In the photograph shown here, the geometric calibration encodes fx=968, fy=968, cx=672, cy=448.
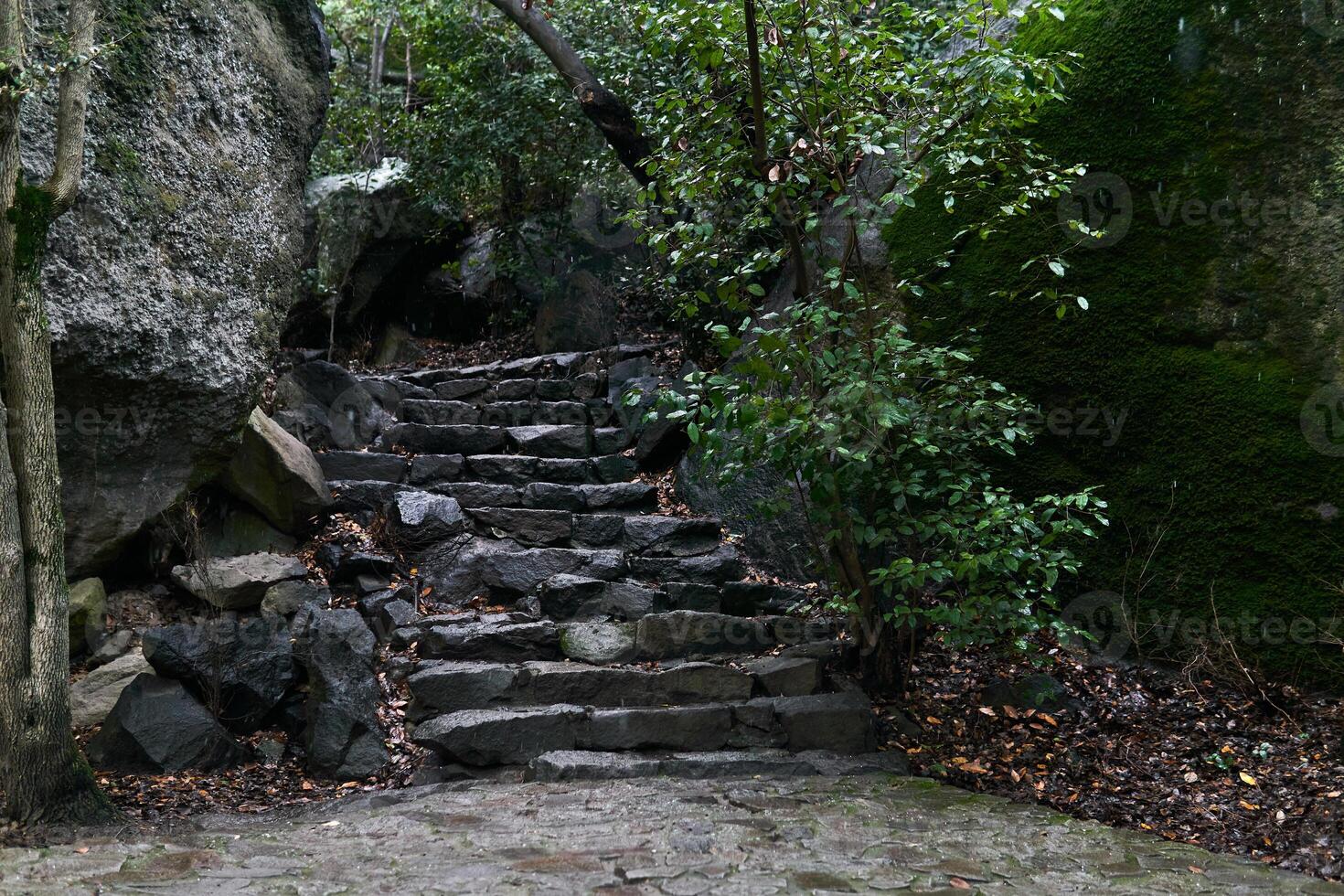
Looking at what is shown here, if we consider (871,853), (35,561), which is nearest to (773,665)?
(871,853)

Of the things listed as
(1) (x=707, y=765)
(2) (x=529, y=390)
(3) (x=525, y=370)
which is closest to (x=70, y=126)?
(1) (x=707, y=765)

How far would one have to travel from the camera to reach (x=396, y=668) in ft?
16.8

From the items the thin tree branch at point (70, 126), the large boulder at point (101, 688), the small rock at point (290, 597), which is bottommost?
the large boulder at point (101, 688)

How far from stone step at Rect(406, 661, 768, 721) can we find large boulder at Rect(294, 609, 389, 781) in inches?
10.4

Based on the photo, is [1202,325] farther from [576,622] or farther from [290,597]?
[290,597]

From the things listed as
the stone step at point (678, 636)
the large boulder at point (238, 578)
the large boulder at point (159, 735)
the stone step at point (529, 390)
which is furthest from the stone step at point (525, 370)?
the large boulder at point (159, 735)

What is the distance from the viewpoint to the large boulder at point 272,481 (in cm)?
610

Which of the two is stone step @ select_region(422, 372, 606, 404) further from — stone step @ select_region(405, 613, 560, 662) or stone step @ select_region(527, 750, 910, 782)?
stone step @ select_region(527, 750, 910, 782)

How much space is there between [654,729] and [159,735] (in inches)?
89.7

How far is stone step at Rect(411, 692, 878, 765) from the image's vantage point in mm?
4602

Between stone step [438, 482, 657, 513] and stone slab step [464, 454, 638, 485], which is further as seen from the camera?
stone slab step [464, 454, 638, 485]

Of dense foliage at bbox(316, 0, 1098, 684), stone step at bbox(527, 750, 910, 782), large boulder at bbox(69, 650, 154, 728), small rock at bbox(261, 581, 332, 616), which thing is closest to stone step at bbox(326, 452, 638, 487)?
small rock at bbox(261, 581, 332, 616)

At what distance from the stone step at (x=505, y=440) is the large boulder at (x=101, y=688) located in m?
2.83

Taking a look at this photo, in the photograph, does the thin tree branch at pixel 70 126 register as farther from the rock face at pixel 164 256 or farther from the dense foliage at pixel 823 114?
the dense foliage at pixel 823 114
